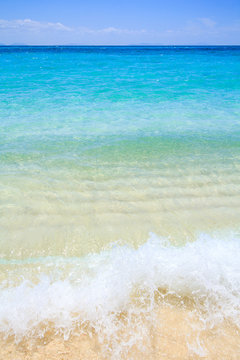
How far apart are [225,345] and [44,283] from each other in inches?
78.0

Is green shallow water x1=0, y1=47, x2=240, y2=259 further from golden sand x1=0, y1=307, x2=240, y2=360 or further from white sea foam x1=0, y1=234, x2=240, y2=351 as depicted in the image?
golden sand x1=0, y1=307, x2=240, y2=360

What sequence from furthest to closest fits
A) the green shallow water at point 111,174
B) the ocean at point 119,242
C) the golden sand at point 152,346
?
the green shallow water at point 111,174
the ocean at point 119,242
the golden sand at point 152,346

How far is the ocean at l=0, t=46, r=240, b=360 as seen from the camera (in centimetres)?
212

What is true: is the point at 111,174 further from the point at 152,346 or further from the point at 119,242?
the point at 152,346

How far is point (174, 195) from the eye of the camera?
A: 423 cm

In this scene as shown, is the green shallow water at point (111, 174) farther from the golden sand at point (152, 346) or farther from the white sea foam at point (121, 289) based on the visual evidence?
the golden sand at point (152, 346)

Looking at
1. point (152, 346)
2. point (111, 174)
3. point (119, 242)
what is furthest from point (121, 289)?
point (111, 174)

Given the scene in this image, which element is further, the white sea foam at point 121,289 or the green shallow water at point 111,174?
the green shallow water at point 111,174

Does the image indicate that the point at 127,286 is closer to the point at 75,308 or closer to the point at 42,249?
the point at 75,308

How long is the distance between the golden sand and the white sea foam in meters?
0.09

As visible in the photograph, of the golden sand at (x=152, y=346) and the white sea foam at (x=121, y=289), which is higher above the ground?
the white sea foam at (x=121, y=289)

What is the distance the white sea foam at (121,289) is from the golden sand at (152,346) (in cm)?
9

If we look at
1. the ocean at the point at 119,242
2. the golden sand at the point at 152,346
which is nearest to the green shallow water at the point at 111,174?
the ocean at the point at 119,242

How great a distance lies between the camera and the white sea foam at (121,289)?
87.2 inches
